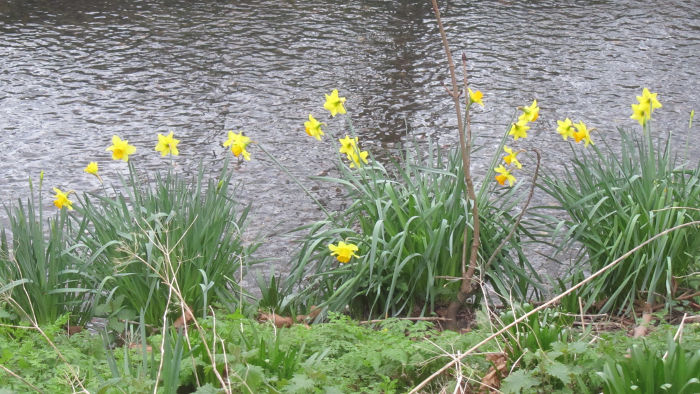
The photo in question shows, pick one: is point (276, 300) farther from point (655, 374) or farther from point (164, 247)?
point (655, 374)

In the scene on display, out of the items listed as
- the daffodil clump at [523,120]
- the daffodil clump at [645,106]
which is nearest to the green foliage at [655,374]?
the daffodil clump at [523,120]

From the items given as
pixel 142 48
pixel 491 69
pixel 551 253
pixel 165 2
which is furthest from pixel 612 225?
pixel 165 2

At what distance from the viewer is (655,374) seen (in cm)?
240

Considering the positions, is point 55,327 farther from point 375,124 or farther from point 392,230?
point 375,124

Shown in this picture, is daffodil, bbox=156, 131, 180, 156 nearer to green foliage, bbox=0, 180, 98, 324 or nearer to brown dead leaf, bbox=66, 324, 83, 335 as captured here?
green foliage, bbox=0, 180, 98, 324

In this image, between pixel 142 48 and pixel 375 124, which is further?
pixel 142 48

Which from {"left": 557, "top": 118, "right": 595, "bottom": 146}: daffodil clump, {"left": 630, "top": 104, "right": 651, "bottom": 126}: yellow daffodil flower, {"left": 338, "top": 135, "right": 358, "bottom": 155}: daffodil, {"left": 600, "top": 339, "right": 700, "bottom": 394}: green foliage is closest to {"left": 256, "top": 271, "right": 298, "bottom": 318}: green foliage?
{"left": 338, "top": 135, "right": 358, "bottom": 155}: daffodil

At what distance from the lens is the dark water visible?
19.1 feet

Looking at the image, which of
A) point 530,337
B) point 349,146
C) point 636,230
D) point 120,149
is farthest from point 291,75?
point 530,337

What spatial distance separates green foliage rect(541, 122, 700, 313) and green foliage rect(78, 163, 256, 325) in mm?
1472

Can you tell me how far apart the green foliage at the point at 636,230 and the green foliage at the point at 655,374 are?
1.08 m

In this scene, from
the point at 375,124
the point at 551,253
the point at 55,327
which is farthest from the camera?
the point at 375,124

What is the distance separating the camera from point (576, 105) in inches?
262

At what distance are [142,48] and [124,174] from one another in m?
2.99
